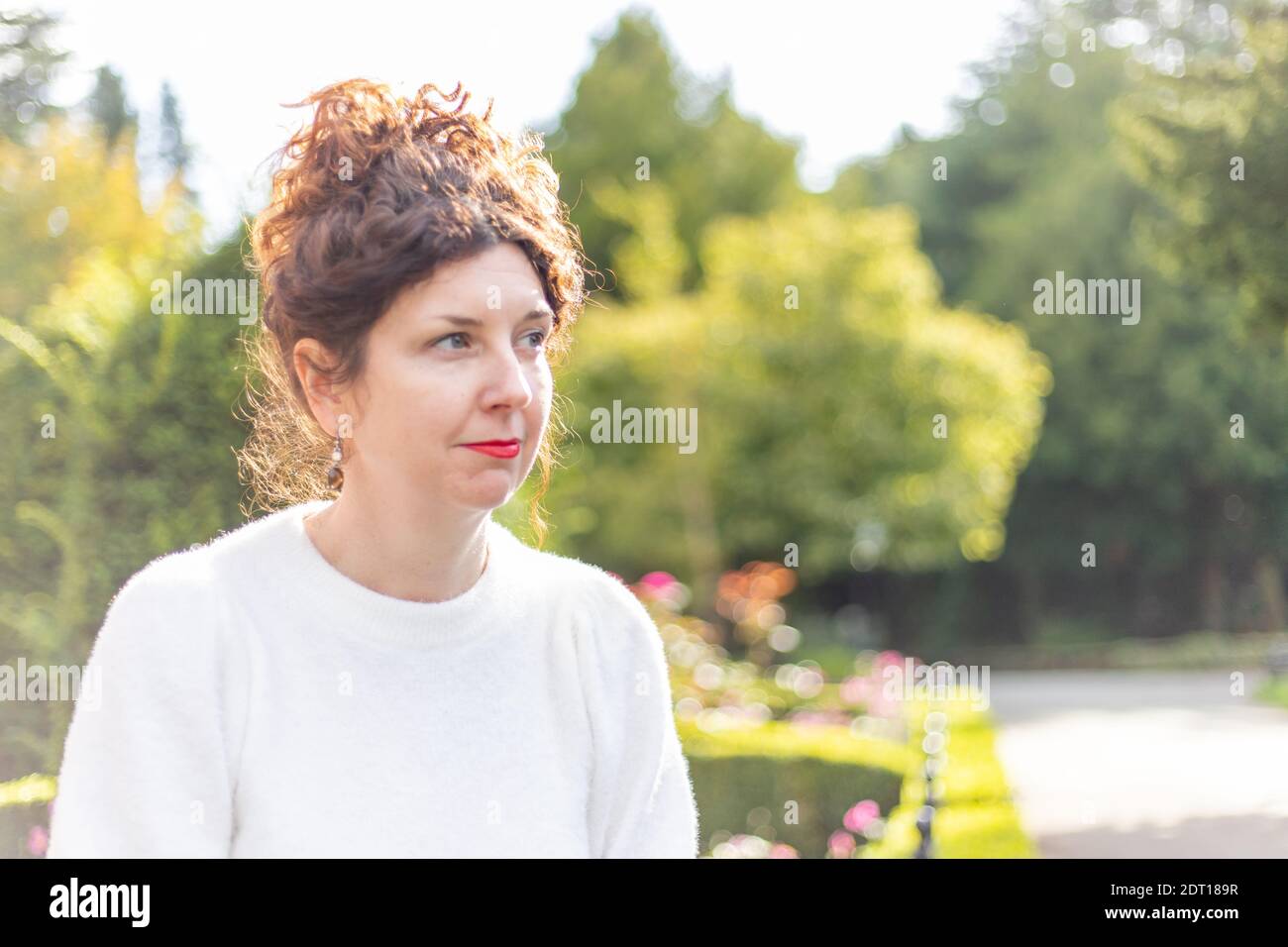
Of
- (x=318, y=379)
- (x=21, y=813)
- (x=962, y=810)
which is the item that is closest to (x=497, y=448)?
(x=318, y=379)

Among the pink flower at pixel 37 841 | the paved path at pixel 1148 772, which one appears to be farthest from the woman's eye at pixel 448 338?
the paved path at pixel 1148 772

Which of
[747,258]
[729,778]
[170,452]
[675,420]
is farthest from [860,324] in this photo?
[170,452]

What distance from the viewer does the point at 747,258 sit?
2066 centimetres

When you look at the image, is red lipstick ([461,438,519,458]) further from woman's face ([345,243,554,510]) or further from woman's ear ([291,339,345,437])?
woman's ear ([291,339,345,437])

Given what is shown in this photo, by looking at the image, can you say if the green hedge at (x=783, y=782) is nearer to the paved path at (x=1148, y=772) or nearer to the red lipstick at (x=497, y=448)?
the paved path at (x=1148, y=772)

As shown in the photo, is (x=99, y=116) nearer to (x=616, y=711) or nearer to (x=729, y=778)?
(x=729, y=778)

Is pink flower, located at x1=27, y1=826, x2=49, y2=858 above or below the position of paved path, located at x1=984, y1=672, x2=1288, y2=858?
above

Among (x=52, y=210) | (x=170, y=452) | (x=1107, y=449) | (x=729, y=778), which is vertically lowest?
(x=729, y=778)

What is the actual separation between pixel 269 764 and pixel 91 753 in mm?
187

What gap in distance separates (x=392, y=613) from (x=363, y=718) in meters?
0.13

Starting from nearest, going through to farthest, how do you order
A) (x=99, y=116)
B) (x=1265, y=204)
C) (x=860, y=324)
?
1. (x=1265, y=204)
2. (x=99, y=116)
3. (x=860, y=324)

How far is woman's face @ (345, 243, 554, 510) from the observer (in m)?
1.54

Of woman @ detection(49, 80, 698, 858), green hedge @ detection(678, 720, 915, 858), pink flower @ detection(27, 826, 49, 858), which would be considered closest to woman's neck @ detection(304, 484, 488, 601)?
woman @ detection(49, 80, 698, 858)

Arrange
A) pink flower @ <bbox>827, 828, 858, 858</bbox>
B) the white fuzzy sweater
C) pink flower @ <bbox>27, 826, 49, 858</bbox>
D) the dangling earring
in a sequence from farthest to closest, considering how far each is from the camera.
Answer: pink flower @ <bbox>827, 828, 858, 858</bbox>
pink flower @ <bbox>27, 826, 49, 858</bbox>
the dangling earring
the white fuzzy sweater
